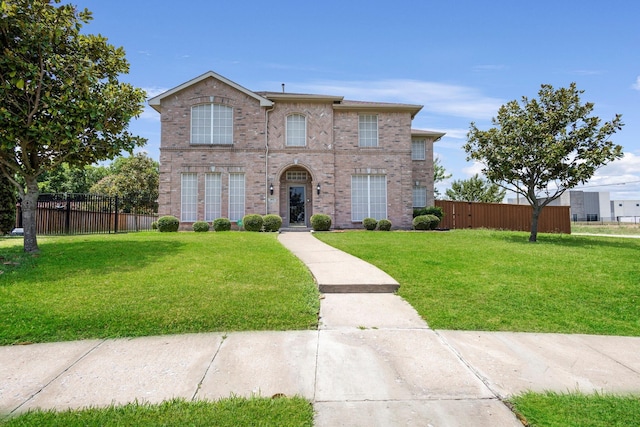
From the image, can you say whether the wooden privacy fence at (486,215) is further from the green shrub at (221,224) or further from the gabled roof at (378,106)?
the green shrub at (221,224)

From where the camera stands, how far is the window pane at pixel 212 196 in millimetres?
18984

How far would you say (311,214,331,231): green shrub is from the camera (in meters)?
18.1

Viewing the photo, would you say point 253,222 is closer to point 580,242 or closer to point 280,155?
point 280,155

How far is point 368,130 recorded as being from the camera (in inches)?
803

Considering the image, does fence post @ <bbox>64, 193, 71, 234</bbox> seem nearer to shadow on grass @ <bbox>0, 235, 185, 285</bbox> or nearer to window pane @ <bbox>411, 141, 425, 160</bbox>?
shadow on grass @ <bbox>0, 235, 185, 285</bbox>

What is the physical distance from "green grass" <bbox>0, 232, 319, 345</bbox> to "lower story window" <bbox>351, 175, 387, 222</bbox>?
36.8ft

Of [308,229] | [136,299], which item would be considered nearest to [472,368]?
[136,299]

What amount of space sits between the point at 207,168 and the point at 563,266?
16371 mm

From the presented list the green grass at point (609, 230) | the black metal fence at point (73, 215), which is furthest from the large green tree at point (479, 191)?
the black metal fence at point (73, 215)

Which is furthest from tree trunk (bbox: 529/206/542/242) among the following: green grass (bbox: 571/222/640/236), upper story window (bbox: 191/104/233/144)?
upper story window (bbox: 191/104/233/144)

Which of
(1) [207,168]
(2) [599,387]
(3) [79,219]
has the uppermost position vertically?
(1) [207,168]

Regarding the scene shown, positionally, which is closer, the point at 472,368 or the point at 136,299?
the point at 472,368

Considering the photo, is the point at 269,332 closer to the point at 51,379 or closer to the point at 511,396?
the point at 51,379

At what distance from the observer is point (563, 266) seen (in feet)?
28.8
